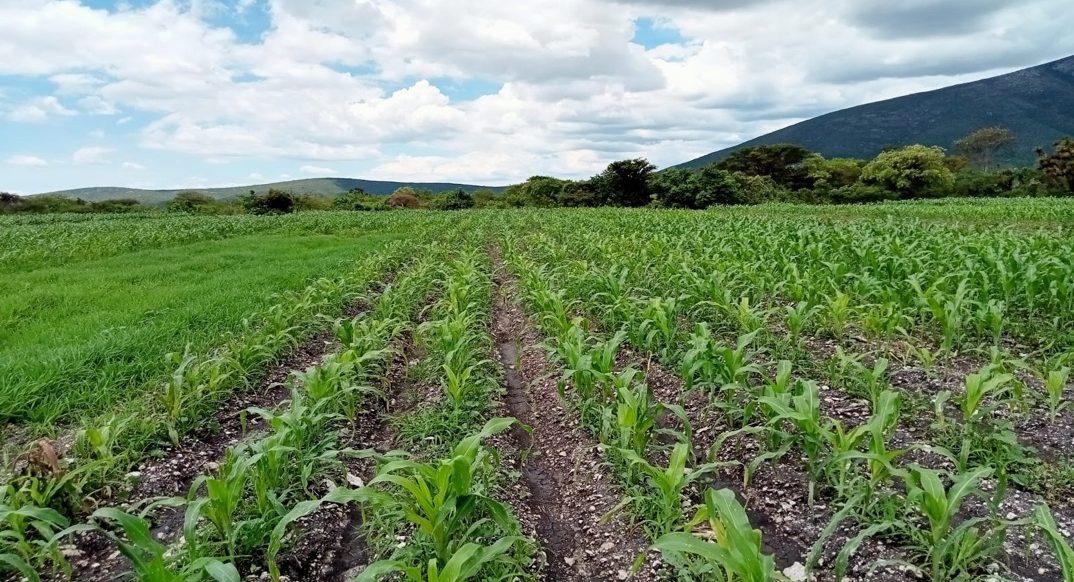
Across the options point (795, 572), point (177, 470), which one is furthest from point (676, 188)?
point (795, 572)

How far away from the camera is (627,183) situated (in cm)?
4838

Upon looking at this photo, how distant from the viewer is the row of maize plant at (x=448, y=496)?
7.57 feet

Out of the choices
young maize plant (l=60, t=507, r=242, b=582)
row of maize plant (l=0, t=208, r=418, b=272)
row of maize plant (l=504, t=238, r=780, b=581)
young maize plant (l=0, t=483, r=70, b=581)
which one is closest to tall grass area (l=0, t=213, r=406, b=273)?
row of maize plant (l=0, t=208, r=418, b=272)

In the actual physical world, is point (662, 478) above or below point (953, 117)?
below

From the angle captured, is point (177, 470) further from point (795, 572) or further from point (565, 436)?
point (795, 572)

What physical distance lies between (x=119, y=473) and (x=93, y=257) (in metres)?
13.2

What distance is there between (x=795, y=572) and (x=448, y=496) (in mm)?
1548

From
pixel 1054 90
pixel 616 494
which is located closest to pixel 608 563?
pixel 616 494

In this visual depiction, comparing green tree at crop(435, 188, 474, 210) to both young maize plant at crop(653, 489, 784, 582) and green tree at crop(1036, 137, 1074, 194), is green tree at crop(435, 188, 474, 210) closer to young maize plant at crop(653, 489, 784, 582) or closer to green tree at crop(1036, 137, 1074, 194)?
green tree at crop(1036, 137, 1074, 194)

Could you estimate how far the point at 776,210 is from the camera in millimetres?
27344

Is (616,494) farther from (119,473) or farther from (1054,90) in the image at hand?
(1054,90)

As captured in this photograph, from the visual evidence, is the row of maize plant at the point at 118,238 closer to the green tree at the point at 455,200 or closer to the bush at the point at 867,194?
the green tree at the point at 455,200

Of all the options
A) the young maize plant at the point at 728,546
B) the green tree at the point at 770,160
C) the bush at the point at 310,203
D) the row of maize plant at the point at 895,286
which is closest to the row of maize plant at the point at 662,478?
the young maize plant at the point at 728,546

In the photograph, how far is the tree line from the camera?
41531 millimetres
